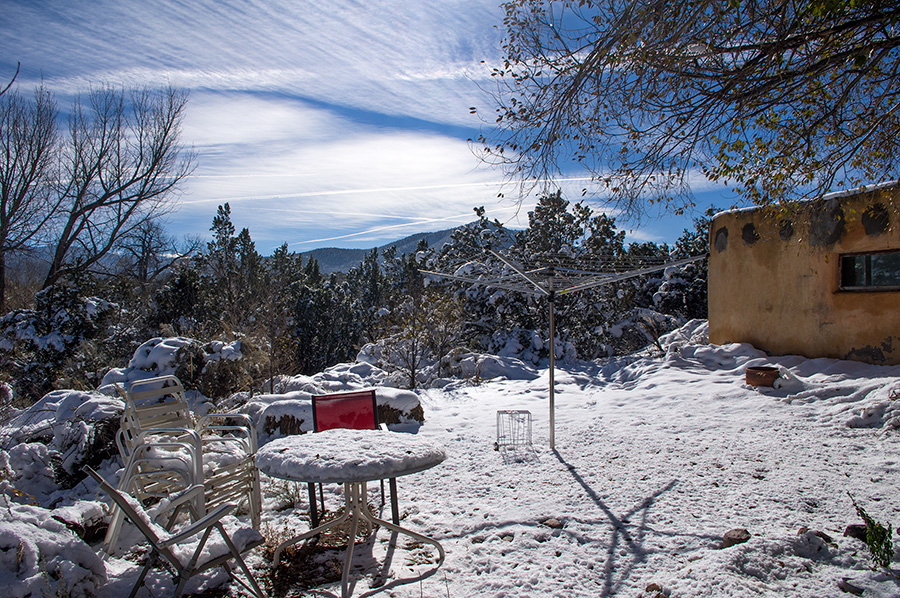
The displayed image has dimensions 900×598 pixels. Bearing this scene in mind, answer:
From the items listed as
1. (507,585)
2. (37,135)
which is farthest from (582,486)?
(37,135)

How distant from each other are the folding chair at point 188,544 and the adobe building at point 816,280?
6.58 meters

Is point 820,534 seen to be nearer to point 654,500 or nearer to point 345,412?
point 654,500

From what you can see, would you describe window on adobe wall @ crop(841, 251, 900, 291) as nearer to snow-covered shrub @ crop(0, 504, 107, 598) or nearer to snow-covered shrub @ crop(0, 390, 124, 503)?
snow-covered shrub @ crop(0, 504, 107, 598)

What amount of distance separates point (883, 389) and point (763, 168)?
3469 millimetres

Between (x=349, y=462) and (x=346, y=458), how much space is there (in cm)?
7

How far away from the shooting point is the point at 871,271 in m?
7.07

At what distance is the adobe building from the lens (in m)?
6.85

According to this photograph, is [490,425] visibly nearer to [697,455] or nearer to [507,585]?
[697,455]

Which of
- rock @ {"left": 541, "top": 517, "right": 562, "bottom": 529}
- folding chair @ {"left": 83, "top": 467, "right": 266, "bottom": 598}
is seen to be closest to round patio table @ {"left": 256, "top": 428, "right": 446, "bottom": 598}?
folding chair @ {"left": 83, "top": 467, "right": 266, "bottom": 598}

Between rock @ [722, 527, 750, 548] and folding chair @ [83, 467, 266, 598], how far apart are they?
237cm

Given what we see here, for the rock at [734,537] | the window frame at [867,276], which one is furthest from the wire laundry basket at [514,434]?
the window frame at [867,276]

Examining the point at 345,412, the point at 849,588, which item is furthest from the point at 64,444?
the point at 849,588

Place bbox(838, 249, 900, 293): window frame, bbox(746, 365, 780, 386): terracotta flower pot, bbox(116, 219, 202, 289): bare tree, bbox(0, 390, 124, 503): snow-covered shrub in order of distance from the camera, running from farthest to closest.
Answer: bbox(116, 219, 202, 289): bare tree, bbox(838, 249, 900, 293): window frame, bbox(746, 365, 780, 386): terracotta flower pot, bbox(0, 390, 124, 503): snow-covered shrub

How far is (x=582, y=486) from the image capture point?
3.87 metres
